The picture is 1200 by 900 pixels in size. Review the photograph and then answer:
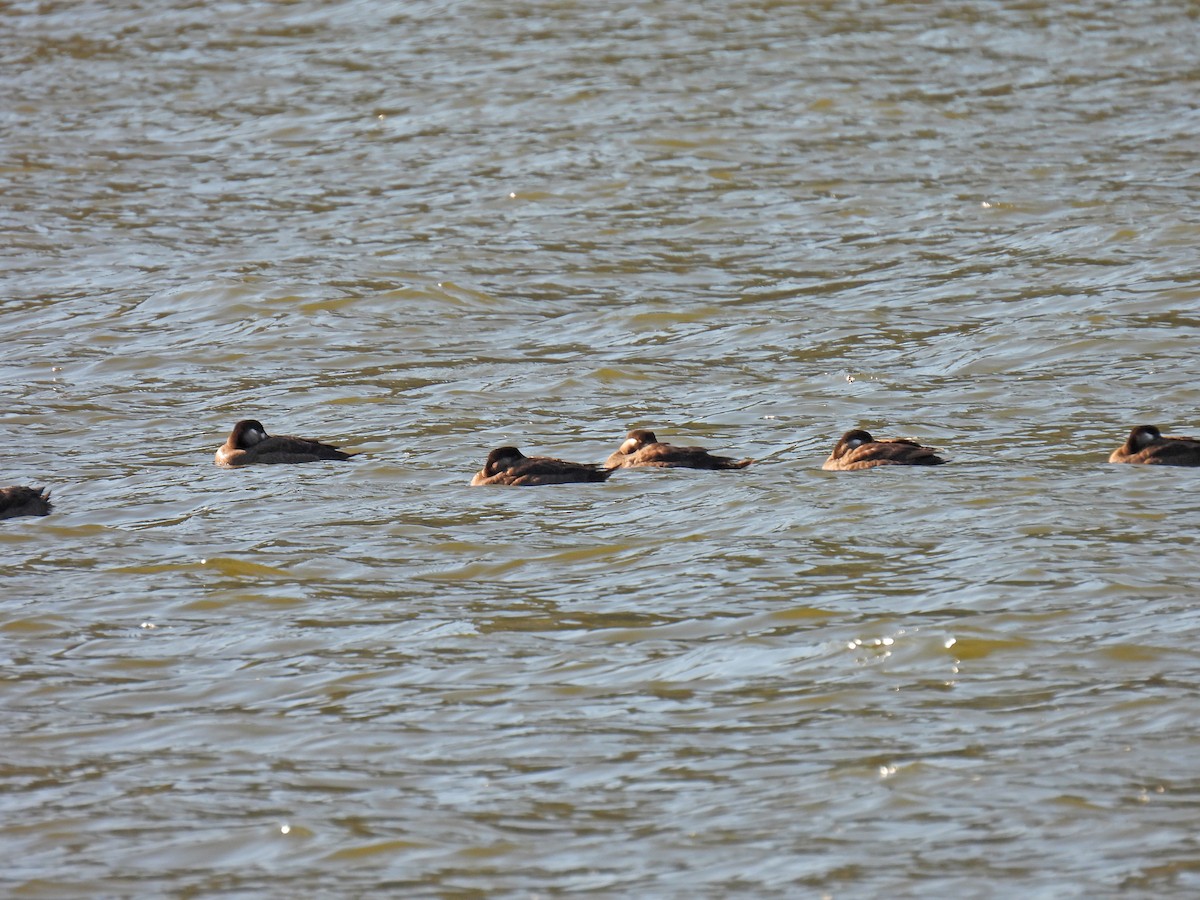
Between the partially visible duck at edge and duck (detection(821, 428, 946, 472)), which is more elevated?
duck (detection(821, 428, 946, 472))

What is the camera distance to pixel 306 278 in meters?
20.6

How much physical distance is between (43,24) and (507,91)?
8880 millimetres

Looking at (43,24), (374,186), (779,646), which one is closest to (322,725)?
(779,646)

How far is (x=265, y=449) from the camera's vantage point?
48.1 ft

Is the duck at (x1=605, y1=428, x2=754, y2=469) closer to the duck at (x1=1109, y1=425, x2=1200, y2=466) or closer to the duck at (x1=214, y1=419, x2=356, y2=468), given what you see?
the duck at (x1=214, y1=419, x2=356, y2=468)

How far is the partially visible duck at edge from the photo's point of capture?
1352cm

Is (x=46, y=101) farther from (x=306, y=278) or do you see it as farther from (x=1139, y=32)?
(x=1139, y=32)

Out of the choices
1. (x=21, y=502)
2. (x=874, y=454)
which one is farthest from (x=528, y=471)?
(x=21, y=502)

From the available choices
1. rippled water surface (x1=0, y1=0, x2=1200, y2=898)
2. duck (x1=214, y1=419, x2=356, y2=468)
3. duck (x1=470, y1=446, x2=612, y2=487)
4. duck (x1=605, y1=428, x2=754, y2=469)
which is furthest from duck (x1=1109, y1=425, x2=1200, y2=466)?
duck (x1=214, y1=419, x2=356, y2=468)

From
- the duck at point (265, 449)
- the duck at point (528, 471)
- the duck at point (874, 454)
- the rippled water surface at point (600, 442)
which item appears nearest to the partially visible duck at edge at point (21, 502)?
the rippled water surface at point (600, 442)

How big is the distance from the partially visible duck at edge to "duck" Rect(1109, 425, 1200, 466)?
25.5 ft

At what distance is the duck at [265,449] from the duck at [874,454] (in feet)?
12.8

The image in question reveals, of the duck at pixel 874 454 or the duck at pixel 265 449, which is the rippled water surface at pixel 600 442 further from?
the duck at pixel 265 449

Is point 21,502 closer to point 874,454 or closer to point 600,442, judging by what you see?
point 600,442
